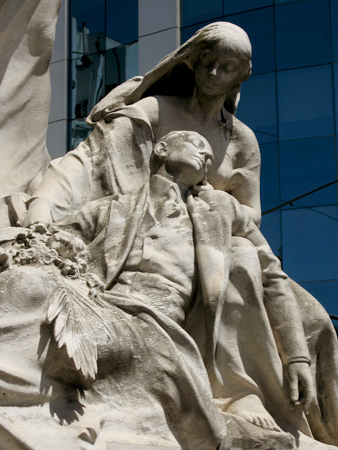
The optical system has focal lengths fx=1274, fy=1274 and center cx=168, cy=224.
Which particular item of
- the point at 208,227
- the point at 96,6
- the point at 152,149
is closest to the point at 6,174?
the point at 152,149

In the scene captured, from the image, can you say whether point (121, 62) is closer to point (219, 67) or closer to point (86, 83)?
point (86, 83)

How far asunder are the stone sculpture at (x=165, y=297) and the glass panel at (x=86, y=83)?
879cm

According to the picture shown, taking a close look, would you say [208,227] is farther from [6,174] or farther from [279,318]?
[6,174]

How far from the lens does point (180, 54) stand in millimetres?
7316

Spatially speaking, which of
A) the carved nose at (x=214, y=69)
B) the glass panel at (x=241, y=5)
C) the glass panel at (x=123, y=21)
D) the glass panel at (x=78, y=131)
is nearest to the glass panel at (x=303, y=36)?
the glass panel at (x=241, y=5)

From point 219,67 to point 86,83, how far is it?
9383 millimetres

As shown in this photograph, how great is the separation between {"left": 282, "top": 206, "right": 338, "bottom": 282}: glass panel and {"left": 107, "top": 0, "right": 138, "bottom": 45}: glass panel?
10.9 feet

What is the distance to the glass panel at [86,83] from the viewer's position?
53.4ft

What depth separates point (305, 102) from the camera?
1563 cm

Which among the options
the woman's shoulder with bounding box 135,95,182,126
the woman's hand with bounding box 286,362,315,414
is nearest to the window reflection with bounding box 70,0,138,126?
the woman's shoulder with bounding box 135,95,182,126

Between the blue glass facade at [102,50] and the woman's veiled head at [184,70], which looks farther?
the blue glass facade at [102,50]

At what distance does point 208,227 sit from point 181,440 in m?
1.25

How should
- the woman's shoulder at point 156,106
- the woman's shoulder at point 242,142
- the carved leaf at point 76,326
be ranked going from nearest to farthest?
the carved leaf at point 76,326 → the woman's shoulder at point 156,106 → the woman's shoulder at point 242,142

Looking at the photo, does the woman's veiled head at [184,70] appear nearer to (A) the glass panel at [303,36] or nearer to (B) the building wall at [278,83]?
(B) the building wall at [278,83]
